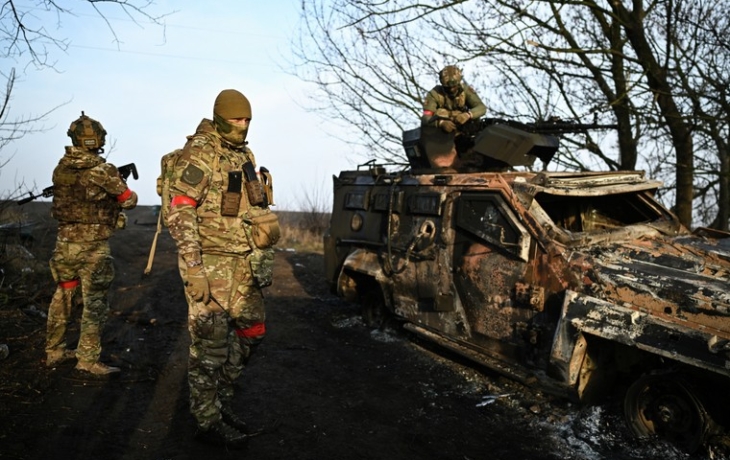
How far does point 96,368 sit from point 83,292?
0.66m

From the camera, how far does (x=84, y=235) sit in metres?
4.87

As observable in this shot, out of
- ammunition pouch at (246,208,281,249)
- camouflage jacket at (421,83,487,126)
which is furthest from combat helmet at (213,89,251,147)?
camouflage jacket at (421,83,487,126)

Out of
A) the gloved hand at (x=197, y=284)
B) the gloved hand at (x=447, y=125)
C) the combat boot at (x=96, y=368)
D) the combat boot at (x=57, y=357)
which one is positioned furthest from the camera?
the gloved hand at (x=447, y=125)

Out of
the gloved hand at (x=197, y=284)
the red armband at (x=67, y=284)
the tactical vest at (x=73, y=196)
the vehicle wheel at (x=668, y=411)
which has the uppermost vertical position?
the tactical vest at (x=73, y=196)

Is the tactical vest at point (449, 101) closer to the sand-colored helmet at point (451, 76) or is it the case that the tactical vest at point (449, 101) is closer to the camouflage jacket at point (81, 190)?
the sand-colored helmet at point (451, 76)

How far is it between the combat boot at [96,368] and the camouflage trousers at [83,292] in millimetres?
42

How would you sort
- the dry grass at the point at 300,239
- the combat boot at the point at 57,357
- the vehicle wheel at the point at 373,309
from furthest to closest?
1. the dry grass at the point at 300,239
2. the vehicle wheel at the point at 373,309
3. the combat boot at the point at 57,357

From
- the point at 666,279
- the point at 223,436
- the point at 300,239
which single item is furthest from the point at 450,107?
the point at 300,239

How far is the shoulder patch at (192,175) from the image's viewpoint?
11.5ft

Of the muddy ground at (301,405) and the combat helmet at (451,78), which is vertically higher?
the combat helmet at (451,78)

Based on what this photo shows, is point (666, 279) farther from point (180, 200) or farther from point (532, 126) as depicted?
point (532, 126)

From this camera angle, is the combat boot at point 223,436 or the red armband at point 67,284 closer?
the combat boot at point 223,436

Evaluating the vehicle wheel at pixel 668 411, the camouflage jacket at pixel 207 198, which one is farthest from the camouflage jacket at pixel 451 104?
the vehicle wheel at pixel 668 411

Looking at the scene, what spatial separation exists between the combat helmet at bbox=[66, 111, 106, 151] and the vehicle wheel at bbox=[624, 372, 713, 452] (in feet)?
15.2
